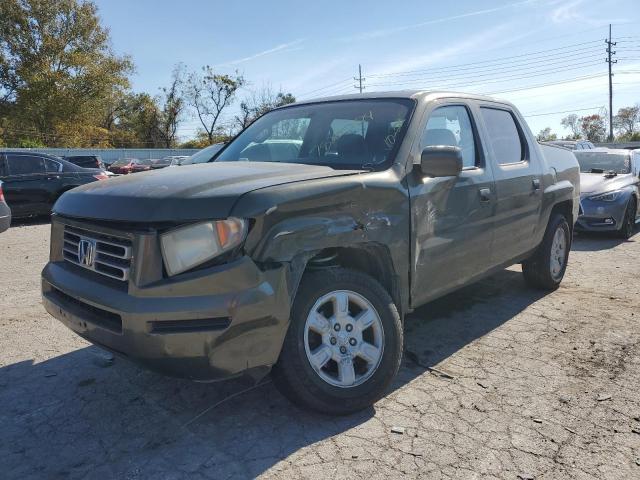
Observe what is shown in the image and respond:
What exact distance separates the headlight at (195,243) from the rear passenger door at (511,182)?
2.50 metres

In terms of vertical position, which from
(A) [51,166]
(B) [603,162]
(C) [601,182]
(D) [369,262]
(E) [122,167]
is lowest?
(D) [369,262]

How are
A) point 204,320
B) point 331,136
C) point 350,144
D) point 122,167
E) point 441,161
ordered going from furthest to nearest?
point 122,167, point 331,136, point 350,144, point 441,161, point 204,320

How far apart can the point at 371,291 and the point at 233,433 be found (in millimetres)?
1071

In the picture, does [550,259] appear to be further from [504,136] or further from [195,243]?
[195,243]

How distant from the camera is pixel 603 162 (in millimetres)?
10336

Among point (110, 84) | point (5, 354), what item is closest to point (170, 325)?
Result: point (5, 354)

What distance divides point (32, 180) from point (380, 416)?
36.5ft

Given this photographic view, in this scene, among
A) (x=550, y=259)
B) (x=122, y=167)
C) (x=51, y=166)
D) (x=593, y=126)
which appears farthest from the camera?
(x=593, y=126)

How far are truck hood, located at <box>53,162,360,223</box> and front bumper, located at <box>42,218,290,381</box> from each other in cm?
30

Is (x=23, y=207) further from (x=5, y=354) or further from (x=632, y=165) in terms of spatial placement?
(x=632, y=165)

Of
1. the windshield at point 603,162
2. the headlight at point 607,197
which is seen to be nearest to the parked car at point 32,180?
the headlight at point 607,197

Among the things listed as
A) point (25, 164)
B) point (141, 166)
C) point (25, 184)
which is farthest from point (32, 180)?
point (141, 166)

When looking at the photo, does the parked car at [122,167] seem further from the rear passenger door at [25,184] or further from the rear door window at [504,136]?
the rear door window at [504,136]

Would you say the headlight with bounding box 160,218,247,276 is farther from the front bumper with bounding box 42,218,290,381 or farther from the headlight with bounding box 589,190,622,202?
the headlight with bounding box 589,190,622,202
